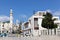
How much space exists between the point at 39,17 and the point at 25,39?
32955 millimetres

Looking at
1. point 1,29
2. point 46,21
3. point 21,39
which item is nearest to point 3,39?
point 21,39

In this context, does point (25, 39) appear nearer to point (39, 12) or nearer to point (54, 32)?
point (54, 32)

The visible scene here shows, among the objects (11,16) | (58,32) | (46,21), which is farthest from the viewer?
(11,16)

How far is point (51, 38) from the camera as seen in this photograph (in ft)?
79.0

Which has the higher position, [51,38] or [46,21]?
[46,21]

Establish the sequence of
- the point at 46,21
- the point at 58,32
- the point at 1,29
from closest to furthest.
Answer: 1. the point at 58,32
2. the point at 46,21
3. the point at 1,29

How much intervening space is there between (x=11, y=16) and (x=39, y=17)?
22272 mm

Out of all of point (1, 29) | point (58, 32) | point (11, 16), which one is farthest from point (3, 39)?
point (1, 29)

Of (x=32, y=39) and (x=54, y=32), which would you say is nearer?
(x=32, y=39)

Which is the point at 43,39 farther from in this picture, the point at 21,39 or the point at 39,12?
the point at 39,12

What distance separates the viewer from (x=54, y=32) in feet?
91.1

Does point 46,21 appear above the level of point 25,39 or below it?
above

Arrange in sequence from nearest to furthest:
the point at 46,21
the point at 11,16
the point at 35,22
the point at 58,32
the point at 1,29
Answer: the point at 58,32 → the point at 46,21 → the point at 35,22 → the point at 11,16 → the point at 1,29

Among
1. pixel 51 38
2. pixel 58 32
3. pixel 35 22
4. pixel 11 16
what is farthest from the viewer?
pixel 11 16
